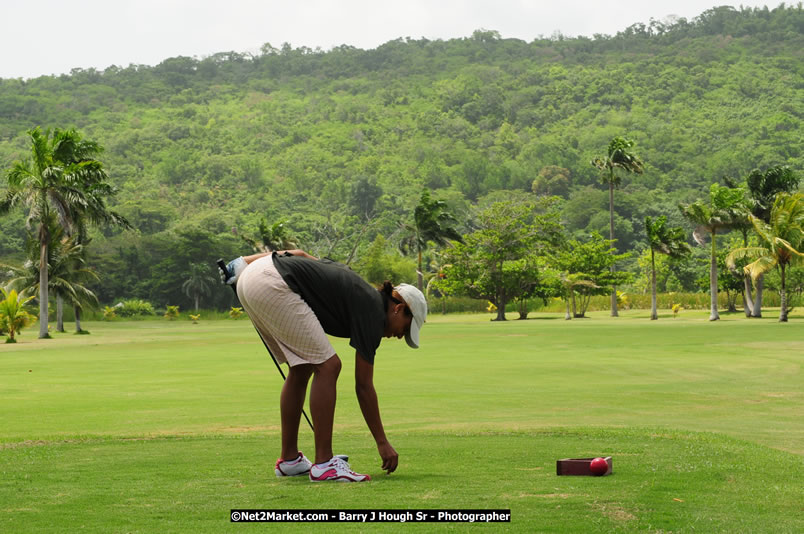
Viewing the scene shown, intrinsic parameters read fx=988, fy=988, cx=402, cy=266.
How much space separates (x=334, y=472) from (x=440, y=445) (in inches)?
125

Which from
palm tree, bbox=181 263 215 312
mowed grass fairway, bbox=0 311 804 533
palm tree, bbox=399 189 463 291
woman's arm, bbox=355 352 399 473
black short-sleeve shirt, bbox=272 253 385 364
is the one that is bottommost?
palm tree, bbox=181 263 215 312

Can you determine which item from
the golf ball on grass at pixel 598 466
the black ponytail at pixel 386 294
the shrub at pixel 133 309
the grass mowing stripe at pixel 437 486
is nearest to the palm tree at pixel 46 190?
the grass mowing stripe at pixel 437 486

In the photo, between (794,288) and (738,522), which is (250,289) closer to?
(738,522)

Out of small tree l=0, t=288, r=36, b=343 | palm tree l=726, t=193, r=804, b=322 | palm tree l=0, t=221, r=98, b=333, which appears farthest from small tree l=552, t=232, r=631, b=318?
small tree l=0, t=288, r=36, b=343

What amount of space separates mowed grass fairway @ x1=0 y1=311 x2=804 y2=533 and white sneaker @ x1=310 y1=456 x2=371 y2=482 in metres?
0.16

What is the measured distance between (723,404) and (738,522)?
13167mm

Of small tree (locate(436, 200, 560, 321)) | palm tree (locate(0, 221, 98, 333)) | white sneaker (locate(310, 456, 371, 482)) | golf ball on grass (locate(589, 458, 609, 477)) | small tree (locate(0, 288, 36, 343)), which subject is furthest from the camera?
small tree (locate(436, 200, 560, 321))

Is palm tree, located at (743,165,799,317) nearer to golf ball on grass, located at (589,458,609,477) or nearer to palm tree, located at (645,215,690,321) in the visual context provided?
palm tree, located at (645,215,690,321)

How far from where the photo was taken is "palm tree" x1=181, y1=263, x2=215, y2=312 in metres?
121

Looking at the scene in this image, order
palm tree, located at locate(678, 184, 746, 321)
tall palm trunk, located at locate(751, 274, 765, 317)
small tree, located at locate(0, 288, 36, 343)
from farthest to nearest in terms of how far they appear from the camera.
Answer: tall palm trunk, located at locate(751, 274, 765, 317)
palm tree, located at locate(678, 184, 746, 321)
small tree, located at locate(0, 288, 36, 343)

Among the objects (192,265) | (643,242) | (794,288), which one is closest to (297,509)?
(794,288)

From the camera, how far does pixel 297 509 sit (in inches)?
251

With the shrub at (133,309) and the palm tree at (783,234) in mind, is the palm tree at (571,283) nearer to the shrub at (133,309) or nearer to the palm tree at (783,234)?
the palm tree at (783,234)

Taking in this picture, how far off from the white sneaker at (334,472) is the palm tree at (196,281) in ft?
376
